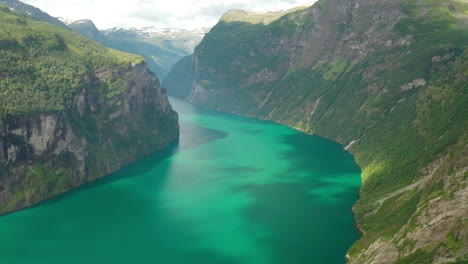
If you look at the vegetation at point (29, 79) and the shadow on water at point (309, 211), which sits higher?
the vegetation at point (29, 79)

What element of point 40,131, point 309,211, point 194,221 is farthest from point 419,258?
point 40,131

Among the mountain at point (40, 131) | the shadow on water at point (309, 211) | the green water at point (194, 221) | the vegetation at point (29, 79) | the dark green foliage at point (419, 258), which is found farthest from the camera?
the vegetation at point (29, 79)

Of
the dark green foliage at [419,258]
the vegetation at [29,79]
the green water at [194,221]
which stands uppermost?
the vegetation at [29,79]

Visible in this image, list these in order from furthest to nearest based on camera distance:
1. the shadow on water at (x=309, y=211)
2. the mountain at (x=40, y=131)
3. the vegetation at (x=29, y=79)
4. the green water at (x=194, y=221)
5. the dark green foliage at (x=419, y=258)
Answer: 1. the vegetation at (x=29, y=79)
2. the mountain at (x=40, y=131)
3. the shadow on water at (x=309, y=211)
4. the green water at (x=194, y=221)
5. the dark green foliage at (x=419, y=258)

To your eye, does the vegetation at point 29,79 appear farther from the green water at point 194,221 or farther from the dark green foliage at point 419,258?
the dark green foliage at point 419,258

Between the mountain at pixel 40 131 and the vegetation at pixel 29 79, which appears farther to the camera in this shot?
the vegetation at pixel 29 79

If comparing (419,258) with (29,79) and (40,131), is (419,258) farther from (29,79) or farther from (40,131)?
(29,79)

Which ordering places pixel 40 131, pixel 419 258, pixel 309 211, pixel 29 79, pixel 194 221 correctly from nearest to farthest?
1. pixel 419 258
2. pixel 194 221
3. pixel 309 211
4. pixel 40 131
5. pixel 29 79

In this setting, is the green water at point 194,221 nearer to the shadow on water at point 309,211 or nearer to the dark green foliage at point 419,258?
the shadow on water at point 309,211

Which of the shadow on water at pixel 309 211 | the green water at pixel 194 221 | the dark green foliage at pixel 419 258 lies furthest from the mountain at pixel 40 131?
the dark green foliage at pixel 419 258
